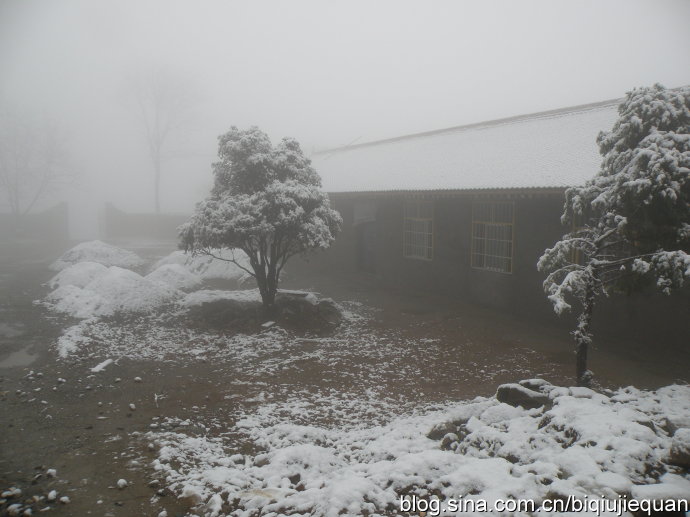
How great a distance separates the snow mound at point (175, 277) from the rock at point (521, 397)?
11903 mm

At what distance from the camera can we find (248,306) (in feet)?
36.4

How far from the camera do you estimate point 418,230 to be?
1438 cm

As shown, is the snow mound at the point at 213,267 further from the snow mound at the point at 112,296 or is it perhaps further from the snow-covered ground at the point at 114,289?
the snow mound at the point at 112,296

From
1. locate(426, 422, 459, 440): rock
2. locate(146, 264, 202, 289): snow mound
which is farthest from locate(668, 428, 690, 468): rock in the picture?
locate(146, 264, 202, 289): snow mound

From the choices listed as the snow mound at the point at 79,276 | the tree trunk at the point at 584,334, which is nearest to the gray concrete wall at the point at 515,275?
the tree trunk at the point at 584,334

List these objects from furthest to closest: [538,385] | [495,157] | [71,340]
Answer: [495,157]
[71,340]
[538,385]

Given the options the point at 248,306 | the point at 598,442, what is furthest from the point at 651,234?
the point at 248,306

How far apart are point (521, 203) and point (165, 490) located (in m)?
10.0

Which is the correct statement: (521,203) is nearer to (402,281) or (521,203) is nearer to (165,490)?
(402,281)

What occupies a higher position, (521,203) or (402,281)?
(521,203)

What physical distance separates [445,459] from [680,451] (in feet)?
6.86

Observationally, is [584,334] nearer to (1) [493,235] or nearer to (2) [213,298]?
(1) [493,235]

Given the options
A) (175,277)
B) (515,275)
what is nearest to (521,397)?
(515,275)

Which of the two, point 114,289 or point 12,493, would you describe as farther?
point 114,289
